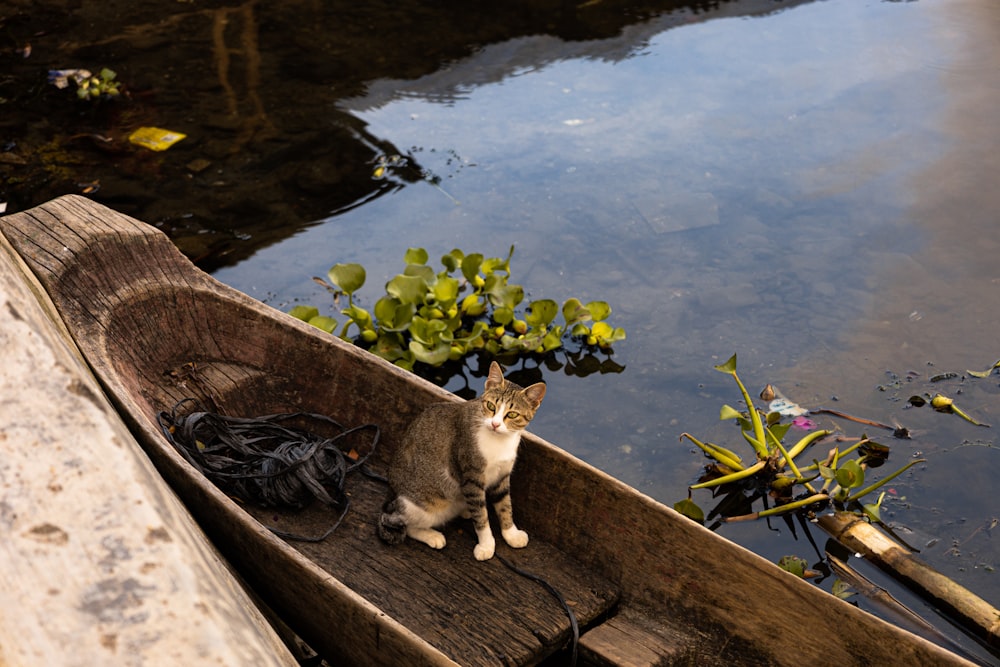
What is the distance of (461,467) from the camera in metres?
3.30

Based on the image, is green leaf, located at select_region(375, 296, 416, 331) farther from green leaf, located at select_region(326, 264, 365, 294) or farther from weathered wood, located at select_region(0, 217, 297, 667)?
weathered wood, located at select_region(0, 217, 297, 667)

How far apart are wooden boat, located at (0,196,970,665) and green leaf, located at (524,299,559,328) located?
144 centimetres

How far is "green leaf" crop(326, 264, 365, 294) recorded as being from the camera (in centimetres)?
491

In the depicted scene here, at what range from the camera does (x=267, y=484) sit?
3.70m

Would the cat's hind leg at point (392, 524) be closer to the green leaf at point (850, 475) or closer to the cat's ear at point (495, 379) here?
the cat's ear at point (495, 379)

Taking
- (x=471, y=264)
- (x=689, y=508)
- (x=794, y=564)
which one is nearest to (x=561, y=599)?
(x=689, y=508)

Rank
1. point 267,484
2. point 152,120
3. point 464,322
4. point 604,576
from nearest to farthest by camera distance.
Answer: point 604,576 → point 267,484 → point 464,322 → point 152,120

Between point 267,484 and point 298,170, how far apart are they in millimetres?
3712

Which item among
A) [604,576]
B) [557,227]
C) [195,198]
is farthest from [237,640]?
[195,198]

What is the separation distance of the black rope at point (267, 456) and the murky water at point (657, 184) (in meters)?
1.28

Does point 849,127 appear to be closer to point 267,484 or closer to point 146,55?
point 267,484

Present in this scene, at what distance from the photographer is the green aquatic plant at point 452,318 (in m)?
4.93

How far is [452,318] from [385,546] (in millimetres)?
1770

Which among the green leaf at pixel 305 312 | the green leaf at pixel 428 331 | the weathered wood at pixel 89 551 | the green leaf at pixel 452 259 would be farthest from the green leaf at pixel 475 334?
the weathered wood at pixel 89 551
